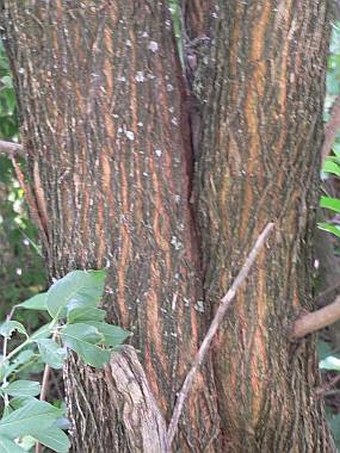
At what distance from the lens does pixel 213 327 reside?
3.56 ft

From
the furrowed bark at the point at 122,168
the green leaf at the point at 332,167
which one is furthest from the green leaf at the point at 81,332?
the green leaf at the point at 332,167

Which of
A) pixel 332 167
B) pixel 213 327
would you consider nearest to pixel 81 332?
pixel 213 327

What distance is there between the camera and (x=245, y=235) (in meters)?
1.11

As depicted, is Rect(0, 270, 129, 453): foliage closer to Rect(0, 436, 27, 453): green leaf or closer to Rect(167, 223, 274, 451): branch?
Rect(0, 436, 27, 453): green leaf

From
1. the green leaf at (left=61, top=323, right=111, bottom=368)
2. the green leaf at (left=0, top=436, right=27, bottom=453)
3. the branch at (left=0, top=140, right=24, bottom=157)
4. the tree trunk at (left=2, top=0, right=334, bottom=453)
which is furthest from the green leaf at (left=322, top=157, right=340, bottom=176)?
the green leaf at (left=0, top=436, right=27, bottom=453)

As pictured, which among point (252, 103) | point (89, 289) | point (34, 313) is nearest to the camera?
point (89, 289)

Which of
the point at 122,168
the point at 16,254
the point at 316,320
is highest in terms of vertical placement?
the point at 122,168

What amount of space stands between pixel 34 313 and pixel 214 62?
1.46 meters

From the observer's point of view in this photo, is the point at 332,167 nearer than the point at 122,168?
No

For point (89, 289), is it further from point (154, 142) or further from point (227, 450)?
point (227, 450)

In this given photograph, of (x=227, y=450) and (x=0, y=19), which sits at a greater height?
(x=0, y=19)

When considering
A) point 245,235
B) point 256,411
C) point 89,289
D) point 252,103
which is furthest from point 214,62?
point 256,411

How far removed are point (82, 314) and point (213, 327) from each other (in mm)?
265

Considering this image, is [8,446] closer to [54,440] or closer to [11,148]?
[54,440]
